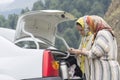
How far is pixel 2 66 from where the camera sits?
18.9ft

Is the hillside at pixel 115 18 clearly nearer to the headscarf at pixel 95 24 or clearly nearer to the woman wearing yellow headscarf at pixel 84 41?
the woman wearing yellow headscarf at pixel 84 41

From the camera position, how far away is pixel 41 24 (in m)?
7.03

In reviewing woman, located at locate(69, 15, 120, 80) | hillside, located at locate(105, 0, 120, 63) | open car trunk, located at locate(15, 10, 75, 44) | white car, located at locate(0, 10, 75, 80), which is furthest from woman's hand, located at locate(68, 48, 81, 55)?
hillside, located at locate(105, 0, 120, 63)

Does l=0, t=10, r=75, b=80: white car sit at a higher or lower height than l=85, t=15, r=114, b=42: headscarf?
lower

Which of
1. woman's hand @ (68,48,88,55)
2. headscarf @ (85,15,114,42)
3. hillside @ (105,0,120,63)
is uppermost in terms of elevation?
hillside @ (105,0,120,63)

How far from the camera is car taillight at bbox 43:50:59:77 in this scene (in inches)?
227

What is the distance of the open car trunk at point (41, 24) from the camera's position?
6363 mm

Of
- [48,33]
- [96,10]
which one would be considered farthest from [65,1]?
[48,33]

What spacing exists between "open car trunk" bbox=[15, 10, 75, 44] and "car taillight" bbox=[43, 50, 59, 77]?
19.5 inches

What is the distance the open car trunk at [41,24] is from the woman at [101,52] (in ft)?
1.21

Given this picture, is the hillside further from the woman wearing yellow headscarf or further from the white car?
the white car

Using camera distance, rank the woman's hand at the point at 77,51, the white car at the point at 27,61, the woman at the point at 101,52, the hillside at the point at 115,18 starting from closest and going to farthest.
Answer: the white car at the point at 27,61
the woman at the point at 101,52
the woman's hand at the point at 77,51
the hillside at the point at 115,18

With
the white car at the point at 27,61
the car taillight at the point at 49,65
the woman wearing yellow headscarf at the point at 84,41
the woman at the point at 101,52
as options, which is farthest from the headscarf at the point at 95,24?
the car taillight at the point at 49,65

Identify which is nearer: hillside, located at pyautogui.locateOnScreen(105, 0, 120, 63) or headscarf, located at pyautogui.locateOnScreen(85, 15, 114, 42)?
headscarf, located at pyautogui.locateOnScreen(85, 15, 114, 42)
